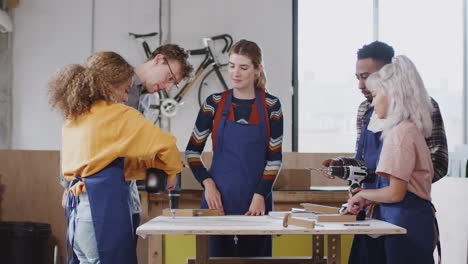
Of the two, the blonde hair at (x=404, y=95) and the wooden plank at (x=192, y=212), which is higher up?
the blonde hair at (x=404, y=95)

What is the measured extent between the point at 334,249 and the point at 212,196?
2.00 feet

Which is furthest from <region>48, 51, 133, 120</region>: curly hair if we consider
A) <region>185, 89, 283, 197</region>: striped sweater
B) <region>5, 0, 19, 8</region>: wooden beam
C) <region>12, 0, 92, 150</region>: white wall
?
<region>5, 0, 19, 8</region>: wooden beam

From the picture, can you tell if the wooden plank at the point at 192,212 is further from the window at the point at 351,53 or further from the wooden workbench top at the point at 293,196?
the window at the point at 351,53

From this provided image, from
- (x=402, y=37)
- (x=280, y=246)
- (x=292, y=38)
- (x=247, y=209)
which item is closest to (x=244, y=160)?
(x=247, y=209)

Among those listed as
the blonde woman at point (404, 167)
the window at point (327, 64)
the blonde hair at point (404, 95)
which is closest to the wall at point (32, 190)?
the blonde woman at point (404, 167)

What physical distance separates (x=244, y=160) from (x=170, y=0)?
4.28m

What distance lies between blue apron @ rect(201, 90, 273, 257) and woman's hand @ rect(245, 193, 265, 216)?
8cm

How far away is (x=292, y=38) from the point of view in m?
6.44

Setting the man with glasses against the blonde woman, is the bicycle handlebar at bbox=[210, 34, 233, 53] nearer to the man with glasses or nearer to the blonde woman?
the man with glasses

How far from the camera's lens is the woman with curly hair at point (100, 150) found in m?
1.92

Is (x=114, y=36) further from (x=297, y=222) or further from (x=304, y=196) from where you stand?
(x=297, y=222)

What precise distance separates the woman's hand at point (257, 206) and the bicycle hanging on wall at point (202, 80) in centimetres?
393

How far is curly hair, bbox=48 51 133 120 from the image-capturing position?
6.41 feet

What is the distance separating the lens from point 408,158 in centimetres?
199
